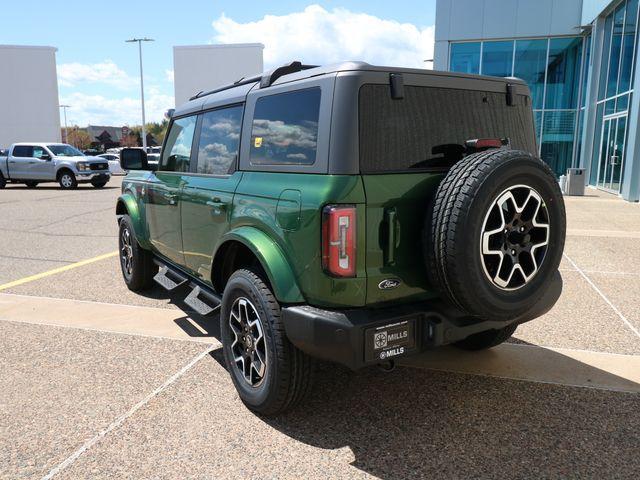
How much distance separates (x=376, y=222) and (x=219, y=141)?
64.4 inches

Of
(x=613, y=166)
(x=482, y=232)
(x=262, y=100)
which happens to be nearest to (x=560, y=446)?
(x=482, y=232)

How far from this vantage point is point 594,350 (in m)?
4.06

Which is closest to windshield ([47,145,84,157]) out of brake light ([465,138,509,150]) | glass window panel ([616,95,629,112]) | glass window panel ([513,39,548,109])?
glass window panel ([513,39,548,109])

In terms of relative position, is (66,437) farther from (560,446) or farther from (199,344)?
(560,446)

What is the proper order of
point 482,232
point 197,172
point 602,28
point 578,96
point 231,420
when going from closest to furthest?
point 482,232 → point 231,420 → point 197,172 → point 602,28 → point 578,96

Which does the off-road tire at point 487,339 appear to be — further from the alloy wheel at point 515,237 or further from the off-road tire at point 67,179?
the off-road tire at point 67,179

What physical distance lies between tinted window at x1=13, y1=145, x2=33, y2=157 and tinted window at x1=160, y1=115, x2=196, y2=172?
19043 millimetres

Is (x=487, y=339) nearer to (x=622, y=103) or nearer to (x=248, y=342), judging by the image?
(x=248, y=342)

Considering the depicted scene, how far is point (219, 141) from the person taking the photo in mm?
3748

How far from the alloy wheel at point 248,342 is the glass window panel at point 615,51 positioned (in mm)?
18394

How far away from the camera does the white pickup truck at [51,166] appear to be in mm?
20266

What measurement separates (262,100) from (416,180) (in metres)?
1.13

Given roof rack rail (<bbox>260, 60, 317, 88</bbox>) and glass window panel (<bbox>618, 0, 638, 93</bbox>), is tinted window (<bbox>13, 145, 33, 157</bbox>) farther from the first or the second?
glass window panel (<bbox>618, 0, 638, 93</bbox>)

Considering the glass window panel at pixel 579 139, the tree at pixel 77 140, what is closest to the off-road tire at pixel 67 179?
the glass window panel at pixel 579 139
